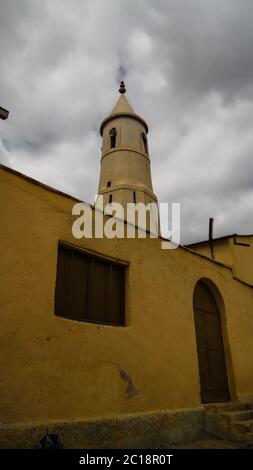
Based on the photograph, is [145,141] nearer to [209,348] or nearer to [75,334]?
[209,348]

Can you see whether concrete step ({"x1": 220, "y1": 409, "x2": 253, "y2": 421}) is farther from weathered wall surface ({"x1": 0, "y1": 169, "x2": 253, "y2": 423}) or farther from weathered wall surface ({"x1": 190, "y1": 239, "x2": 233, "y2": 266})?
weathered wall surface ({"x1": 190, "y1": 239, "x2": 233, "y2": 266})

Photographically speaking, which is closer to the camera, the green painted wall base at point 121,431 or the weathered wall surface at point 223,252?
the green painted wall base at point 121,431

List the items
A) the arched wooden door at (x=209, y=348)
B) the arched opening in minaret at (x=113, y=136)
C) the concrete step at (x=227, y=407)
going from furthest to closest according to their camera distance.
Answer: the arched opening in minaret at (x=113, y=136)
the arched wooden door at (x=209, y=348)
the concrete step at (x=227, y=407)

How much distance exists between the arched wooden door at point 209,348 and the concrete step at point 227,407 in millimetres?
323

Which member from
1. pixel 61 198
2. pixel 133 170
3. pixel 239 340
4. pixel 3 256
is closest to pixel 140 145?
pixel 133 170

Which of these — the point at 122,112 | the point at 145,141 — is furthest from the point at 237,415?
the point at 122,112

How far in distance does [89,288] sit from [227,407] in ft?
12.9

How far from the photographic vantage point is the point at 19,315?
406 centimetres

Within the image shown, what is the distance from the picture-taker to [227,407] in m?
6.64

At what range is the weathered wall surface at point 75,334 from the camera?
3.97 meters

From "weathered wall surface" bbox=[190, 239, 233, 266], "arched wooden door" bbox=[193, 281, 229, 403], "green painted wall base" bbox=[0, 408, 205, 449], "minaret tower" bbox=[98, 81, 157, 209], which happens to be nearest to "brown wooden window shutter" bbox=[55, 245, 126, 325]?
"green painted wall base" bbox=[0, 408, 205, 449]

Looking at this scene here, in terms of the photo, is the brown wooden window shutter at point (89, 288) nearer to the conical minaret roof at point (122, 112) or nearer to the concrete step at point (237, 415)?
the concrete step at point (237, 415)

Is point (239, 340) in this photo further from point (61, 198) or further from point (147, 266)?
point (61, 198)

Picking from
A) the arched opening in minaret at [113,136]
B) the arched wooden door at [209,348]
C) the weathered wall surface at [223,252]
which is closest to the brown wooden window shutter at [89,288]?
the arched wooden door at [209,348]
